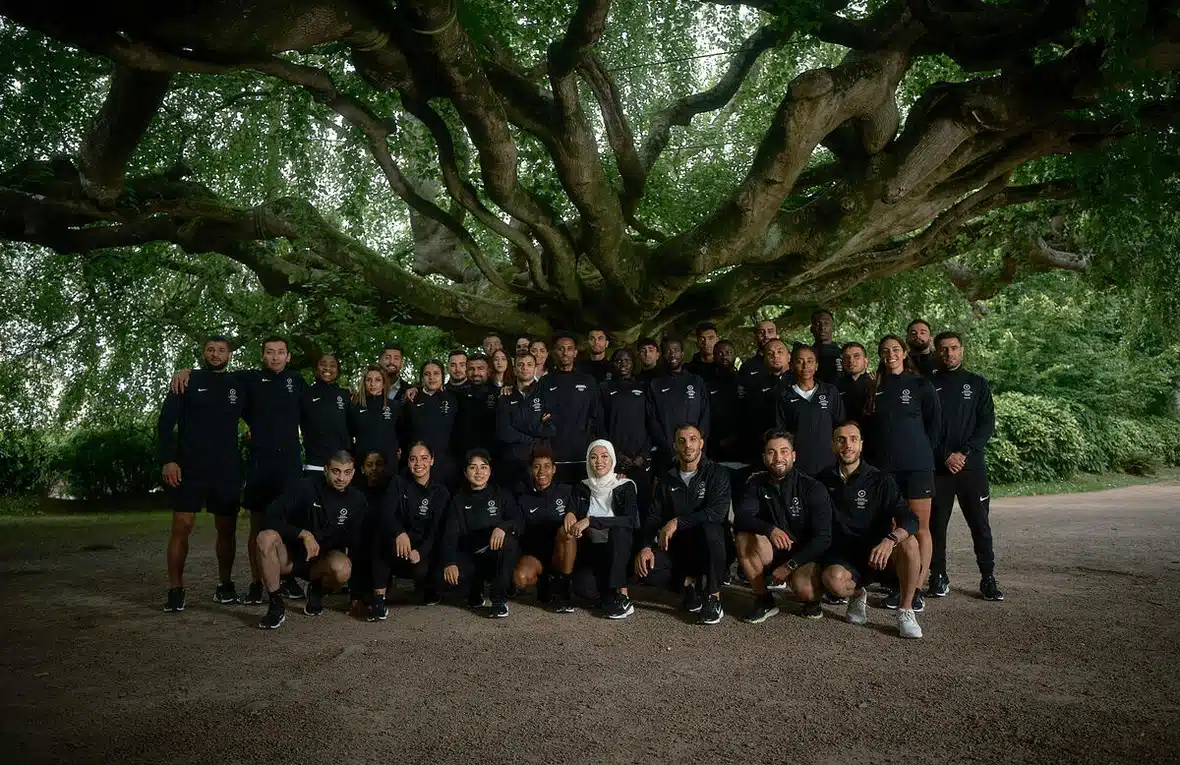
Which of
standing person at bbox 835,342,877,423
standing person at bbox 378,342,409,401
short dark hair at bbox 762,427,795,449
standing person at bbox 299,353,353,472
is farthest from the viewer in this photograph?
standing person at bbox 378,342,409,401

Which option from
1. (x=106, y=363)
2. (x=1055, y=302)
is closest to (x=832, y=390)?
(x=106, y=363)

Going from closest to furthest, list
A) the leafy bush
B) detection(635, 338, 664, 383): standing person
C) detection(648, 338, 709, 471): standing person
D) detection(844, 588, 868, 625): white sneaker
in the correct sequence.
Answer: detection(844, 588, 868, 625): white sneaker, detection(648, 338, 709, 471): standing person, detection(635, 338, 664, 383): standing person, the leafy bush

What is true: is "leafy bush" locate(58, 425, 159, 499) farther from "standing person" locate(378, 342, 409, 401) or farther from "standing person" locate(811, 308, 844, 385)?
"standing person" locate(811, 308, 844, 385)

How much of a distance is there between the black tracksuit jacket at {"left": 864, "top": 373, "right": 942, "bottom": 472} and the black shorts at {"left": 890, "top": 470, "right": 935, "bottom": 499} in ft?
0.12

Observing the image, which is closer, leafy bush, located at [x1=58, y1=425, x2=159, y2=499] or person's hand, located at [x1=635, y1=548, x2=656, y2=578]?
person's hand, located at [x1=635, y1=548, x2=656, y2=578]

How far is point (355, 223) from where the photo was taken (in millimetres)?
11477

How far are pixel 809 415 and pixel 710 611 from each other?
1.71 m

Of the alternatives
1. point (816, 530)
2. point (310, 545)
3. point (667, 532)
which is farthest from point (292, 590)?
point (816, 530)

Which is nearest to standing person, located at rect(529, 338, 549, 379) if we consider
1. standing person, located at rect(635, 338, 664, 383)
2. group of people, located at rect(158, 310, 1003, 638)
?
group of people, located at rect(158, 310, 1003, 638)

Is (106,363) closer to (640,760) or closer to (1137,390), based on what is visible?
(640,760)

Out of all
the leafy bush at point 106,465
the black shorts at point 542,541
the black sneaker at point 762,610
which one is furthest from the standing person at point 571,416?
the leafy bush at point 106,465

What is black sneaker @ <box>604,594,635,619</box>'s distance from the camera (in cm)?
596

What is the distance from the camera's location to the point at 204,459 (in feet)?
21.2

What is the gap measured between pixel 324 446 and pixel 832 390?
398 cm
